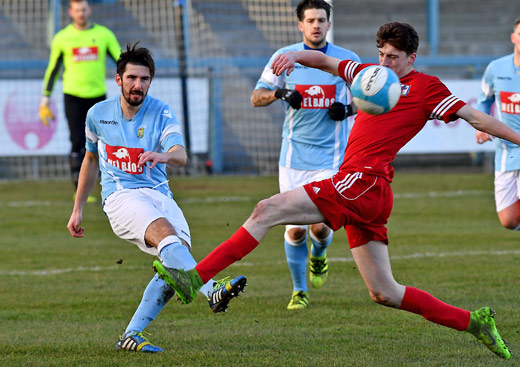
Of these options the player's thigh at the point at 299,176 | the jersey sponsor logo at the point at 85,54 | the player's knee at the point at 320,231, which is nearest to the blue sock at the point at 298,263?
the player's knee at the point at 320,231

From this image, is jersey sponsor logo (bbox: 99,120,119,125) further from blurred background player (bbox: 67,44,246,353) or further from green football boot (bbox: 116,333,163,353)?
green football boot (bbox: 116,333,163,353)

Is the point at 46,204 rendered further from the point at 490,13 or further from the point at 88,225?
the point at 490,13

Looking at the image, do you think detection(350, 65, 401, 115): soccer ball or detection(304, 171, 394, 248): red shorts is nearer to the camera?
detection(350, 65, 401, 115): soccer ball

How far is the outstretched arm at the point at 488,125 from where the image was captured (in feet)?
16.7

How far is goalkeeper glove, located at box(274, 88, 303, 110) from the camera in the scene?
23.0 ft

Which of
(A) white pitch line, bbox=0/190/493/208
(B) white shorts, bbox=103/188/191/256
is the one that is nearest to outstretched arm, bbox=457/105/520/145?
(B) white shorts, bbox=103/188/191/256

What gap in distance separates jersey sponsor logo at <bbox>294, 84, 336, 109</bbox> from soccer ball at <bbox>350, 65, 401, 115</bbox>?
2604mm

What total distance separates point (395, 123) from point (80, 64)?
26.0 ft

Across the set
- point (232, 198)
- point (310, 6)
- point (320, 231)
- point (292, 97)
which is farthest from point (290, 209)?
point (232, 198)

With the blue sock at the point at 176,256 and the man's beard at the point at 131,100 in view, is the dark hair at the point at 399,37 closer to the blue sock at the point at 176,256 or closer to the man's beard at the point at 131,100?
the man's beard at the point at 131,100

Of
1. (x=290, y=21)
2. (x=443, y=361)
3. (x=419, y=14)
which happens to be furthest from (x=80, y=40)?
(x=419, y=14)

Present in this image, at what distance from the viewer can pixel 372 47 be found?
23.1 m

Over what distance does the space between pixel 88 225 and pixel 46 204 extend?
7.11 ft

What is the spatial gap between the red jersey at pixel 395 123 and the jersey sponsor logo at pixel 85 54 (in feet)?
25.0
